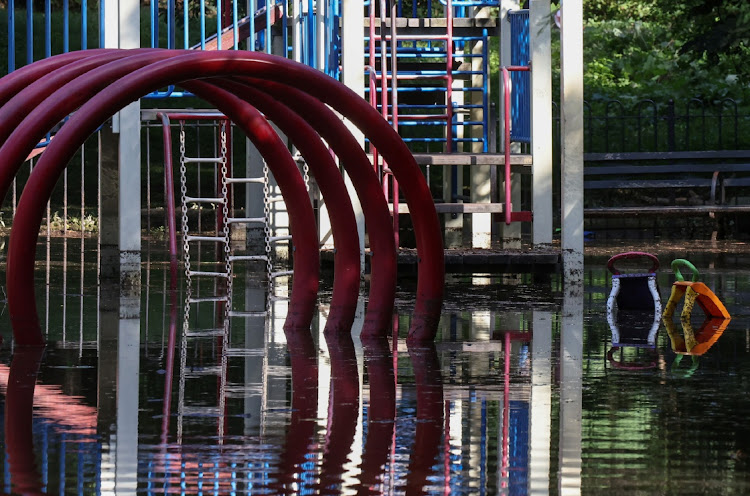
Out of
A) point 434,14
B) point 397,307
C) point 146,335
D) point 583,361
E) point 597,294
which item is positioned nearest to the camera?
point 583,361

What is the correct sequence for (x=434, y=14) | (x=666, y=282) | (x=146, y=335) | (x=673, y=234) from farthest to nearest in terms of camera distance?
(x=434, y=14), (x=673, y=234), (x=666, y=282), (x=146, y=335)

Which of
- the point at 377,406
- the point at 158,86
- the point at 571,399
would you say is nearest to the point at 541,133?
the point at 158,86

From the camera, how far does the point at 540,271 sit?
12711 millimetres

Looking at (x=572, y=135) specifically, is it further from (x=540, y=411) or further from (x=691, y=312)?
(x=540, y=411)

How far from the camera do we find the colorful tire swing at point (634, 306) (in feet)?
30.4

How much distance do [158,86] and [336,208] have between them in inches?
71.6

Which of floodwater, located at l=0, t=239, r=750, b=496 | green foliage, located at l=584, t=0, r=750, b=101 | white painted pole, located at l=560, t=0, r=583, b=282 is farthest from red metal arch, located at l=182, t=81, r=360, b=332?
green foliage, located at l=584, t=0, r=750, b=101

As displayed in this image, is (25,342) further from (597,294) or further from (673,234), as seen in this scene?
(673,234)

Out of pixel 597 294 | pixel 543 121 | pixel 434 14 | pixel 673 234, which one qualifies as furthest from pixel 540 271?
pixel 434 14

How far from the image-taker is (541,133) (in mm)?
13406

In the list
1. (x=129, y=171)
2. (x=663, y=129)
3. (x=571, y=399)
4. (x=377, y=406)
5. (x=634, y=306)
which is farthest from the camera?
(x=663, y=129)

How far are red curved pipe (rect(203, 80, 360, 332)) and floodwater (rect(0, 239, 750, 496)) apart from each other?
27 centimetres

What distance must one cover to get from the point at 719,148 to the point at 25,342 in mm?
15793

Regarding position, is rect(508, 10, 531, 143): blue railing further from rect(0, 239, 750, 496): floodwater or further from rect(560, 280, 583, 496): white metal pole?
rect(0, 239, 750, 496): floodwater
